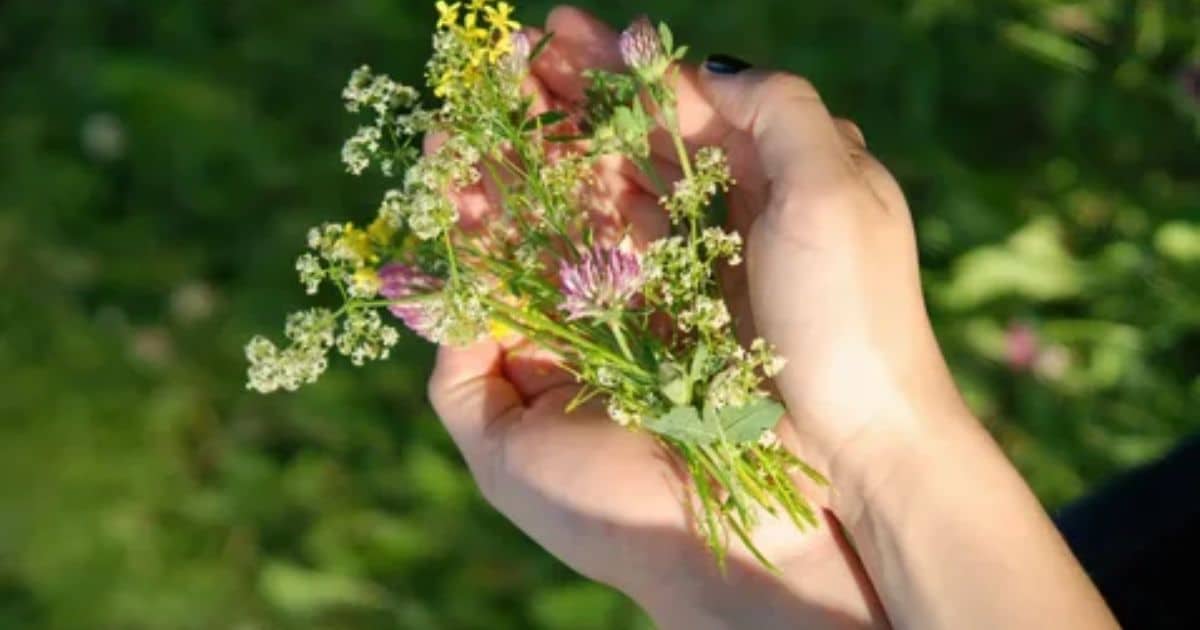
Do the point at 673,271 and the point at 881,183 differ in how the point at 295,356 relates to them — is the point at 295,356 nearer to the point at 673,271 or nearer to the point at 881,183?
the point at 673,271

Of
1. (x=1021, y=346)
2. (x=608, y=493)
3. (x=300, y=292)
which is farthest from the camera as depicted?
(x=300, y=292)

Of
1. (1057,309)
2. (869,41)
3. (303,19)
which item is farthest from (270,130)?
(1057,309)

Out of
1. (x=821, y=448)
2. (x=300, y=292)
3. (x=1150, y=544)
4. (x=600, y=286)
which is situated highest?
(x=600, y=286)

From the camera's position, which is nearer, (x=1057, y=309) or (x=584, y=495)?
(x=584, y=495)

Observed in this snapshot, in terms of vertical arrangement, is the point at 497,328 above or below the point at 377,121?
below

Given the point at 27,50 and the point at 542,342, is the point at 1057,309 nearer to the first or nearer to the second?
the point at 542,342

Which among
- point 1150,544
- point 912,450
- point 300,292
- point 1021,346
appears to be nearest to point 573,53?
point 912,450
